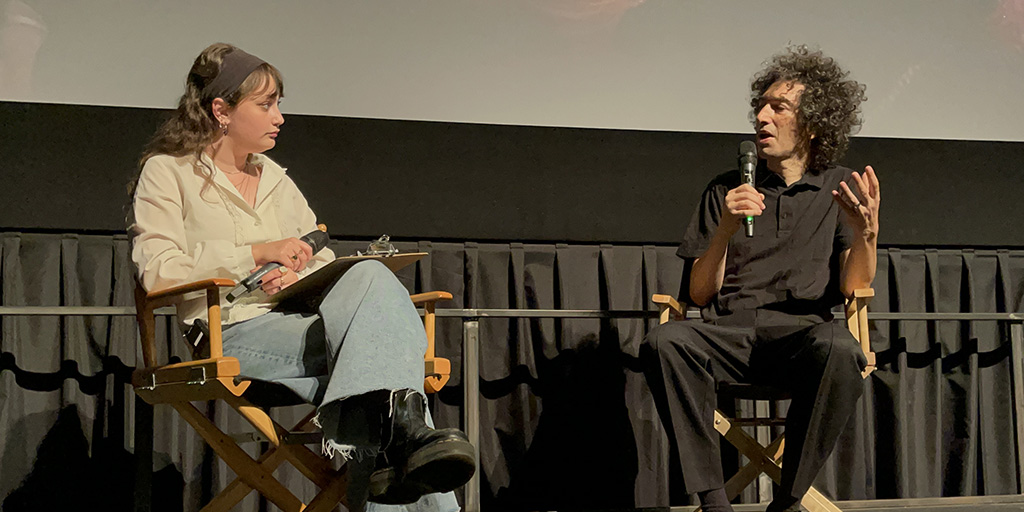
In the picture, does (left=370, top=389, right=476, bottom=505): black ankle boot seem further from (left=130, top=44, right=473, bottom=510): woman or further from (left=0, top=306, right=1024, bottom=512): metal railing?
(left=0, top=306, right=1024, bottom=512): metal railing

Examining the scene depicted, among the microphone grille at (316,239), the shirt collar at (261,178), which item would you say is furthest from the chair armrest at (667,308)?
the shirt collar at (261,178)

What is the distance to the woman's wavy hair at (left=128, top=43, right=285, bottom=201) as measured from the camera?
1.97m

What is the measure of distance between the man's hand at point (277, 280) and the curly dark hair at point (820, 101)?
4.19ft

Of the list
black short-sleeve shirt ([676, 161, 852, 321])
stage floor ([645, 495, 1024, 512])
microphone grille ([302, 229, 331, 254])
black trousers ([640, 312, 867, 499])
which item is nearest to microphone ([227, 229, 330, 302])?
microphone grille ([302, 229, 331, 254])

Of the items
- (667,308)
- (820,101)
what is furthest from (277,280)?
(820,101)

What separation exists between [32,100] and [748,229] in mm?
1984

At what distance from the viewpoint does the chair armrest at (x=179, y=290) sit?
1.64 meters

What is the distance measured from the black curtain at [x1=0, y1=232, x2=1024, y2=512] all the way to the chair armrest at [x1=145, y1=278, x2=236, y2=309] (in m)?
0.61

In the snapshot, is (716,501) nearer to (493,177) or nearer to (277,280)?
(277,280)

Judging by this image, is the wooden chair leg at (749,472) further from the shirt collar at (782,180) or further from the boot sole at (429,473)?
the boot sole at (429,473)

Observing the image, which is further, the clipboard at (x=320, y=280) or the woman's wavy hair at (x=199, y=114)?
the woman's wavy hair at (x=199, y=114)

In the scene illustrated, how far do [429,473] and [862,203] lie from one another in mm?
1189

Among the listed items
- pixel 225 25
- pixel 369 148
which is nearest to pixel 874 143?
pixel 369 148

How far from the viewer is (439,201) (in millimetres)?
2717
